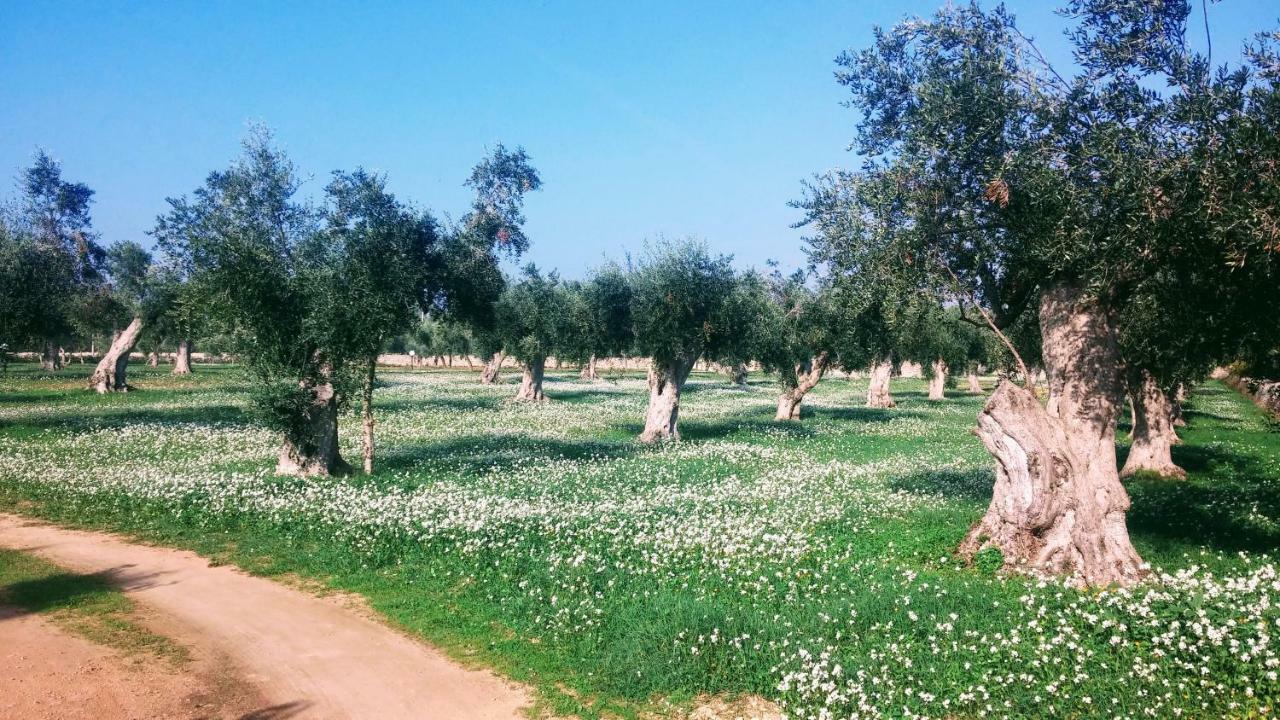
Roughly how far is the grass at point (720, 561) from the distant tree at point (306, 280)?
1.99 m

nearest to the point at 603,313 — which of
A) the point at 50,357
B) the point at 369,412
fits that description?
the point at 369,412

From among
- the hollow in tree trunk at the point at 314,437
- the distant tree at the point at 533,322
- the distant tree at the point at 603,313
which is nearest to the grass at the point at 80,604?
the hollow in tree trunk at the point at 314,437

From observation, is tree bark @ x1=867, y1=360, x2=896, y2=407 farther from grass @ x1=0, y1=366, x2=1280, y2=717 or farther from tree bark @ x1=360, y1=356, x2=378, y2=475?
tree bark @ x1=360, y1=356, x2=378, y2=475

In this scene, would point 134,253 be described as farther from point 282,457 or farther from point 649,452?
point 649,452

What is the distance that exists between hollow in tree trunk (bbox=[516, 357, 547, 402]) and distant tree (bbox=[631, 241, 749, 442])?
58.9ft

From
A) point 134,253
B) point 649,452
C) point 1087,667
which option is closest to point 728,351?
point 649,452

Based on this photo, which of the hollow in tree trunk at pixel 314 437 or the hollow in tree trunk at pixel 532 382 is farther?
the hollow in tree trunk at pixel 532 382

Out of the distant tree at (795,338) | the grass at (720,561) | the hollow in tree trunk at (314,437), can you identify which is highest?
the distant tree at (795,338)

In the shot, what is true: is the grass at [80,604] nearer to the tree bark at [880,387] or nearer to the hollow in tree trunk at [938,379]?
the tree bark at [880,387]

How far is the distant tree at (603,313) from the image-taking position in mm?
38188

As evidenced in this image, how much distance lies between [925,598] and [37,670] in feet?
32.9

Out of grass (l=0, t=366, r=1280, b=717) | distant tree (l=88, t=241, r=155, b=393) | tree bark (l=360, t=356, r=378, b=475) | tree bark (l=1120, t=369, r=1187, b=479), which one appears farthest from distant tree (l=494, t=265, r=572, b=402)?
tree bark (l=1120, t=369, r=1187, b=479)

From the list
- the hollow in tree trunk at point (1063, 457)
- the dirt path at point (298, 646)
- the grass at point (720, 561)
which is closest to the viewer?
the grass at point (720, 561)

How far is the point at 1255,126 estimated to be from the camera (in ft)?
29.5
